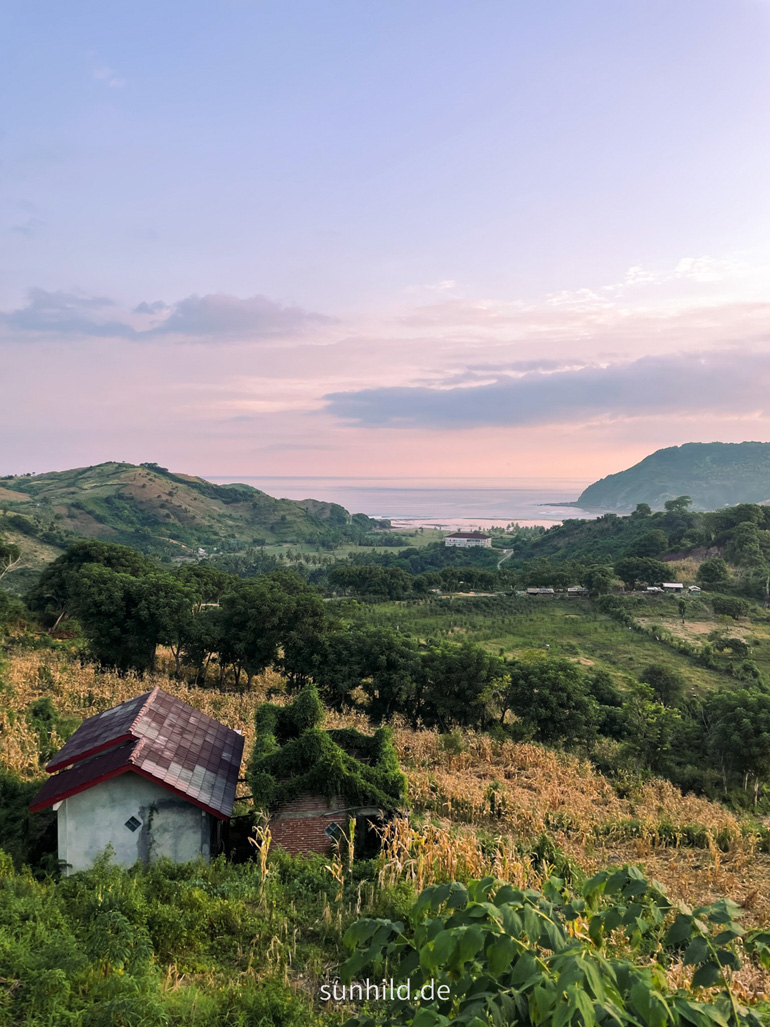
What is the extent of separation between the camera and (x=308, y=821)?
912 cm

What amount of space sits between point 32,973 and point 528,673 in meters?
19.1

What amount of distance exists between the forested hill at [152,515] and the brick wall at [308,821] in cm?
10632

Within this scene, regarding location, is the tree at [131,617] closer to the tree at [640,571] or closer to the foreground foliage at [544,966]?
the foreground foliage at [544,966]

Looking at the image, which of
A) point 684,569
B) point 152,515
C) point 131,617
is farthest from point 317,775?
point 152,515

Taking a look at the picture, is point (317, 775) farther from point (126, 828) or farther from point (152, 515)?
point (152, 515)

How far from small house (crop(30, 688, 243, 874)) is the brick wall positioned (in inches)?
33.8

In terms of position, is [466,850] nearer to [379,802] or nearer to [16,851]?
[379,802]

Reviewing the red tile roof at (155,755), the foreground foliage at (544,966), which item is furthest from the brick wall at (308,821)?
the foreground foliage at (544,966)

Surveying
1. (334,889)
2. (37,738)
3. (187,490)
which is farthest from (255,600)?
(187,490)

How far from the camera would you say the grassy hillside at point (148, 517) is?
13012 cm

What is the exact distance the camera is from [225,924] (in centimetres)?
672

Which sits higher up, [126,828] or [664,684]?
[126,828]

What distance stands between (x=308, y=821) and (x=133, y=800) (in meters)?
2.69

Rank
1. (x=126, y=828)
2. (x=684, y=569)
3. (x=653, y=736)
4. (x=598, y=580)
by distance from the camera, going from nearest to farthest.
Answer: (x=126, y=828)
(x=653, y=736)
(x=598, y=580)
(x=684, y=569)
